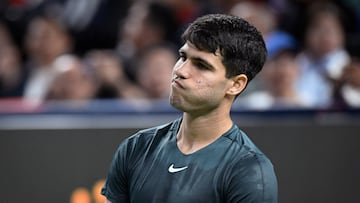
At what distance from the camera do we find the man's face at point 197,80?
2891 mm

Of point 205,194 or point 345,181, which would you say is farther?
point 345,181

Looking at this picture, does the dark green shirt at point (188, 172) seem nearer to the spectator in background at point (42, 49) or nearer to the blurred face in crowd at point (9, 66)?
the spectator in background at point (42, 49)

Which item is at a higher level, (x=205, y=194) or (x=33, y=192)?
(x=205, y=194)

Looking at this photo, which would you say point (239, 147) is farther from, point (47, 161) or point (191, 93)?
point (47, 161)

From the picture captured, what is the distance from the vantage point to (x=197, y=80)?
2893 mm

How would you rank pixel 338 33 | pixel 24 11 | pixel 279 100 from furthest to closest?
1. pixel 24 11
2. pixel 338 33
3. pixel 279 100

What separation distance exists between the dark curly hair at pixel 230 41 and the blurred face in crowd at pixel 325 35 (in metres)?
3.61

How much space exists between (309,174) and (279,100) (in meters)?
0.75

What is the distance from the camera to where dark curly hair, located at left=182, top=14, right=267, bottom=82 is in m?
2.86

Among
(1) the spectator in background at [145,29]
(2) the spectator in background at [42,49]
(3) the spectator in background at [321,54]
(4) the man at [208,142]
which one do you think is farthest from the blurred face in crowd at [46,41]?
(4) the man at [208,142]

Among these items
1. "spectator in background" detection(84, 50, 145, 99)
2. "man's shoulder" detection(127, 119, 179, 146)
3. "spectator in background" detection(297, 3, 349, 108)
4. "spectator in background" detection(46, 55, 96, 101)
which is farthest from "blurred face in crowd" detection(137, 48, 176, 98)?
"man's shoulder" detection(127, 119, 179, 146)

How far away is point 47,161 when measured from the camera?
4926mm

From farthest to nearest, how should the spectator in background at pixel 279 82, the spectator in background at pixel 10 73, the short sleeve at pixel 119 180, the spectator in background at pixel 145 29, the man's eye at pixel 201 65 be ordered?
the spectator in background at pixel 145 29
the spectator in background at pixel 10 73
the spectator in background at pixel 279 82
the short sleeve at pixel 119 180
the man's eye at pixel 201 65

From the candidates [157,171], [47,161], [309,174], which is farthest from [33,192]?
[157,171]
